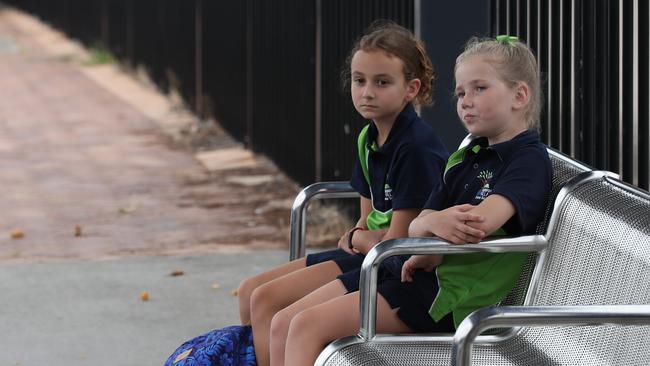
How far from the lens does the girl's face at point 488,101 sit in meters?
3.64

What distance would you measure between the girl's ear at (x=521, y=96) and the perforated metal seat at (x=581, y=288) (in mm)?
250

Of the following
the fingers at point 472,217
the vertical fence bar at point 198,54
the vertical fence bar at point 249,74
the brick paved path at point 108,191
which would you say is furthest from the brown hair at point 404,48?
the vertical fence bar at point 198,54

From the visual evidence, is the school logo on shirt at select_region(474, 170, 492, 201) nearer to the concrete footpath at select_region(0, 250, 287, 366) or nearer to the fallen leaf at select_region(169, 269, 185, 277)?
the concrete footpath at select_region(0, 250, 287, 366)

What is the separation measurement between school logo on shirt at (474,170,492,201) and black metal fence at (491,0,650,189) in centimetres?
91

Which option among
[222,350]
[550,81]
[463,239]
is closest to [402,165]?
[463,239]

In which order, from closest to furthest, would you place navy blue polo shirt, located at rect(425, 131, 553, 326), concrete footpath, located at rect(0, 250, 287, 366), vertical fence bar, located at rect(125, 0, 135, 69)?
1. navy blue polo shirt, located at rect(425, 131, 553, 326)
2. concrete footpath, located at rect(0, 250, 287, 366)
3. vertical fence bar, located at rect(125, 0, 135, 69)

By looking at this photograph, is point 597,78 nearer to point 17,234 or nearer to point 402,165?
point 402,165

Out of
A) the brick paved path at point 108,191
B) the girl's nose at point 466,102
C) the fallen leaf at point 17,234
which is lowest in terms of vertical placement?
the brick paved path at point 108,191

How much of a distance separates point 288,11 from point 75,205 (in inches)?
77.4

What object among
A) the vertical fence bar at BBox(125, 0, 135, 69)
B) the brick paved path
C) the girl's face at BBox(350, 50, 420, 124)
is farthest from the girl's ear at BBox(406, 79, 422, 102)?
the vertical fence bar at BBox(125, 0, 135, 69)

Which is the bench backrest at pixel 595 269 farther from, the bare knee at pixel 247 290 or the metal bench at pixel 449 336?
the bare knee at pixel 247 290

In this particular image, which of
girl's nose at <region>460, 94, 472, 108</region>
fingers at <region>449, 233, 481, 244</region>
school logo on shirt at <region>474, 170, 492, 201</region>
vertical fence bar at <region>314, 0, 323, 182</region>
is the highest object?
girl's nose at <region>460, 94, 472, 108</region>

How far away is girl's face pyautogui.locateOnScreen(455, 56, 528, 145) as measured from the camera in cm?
364

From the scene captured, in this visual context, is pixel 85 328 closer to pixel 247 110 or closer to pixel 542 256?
pixel 542 256
